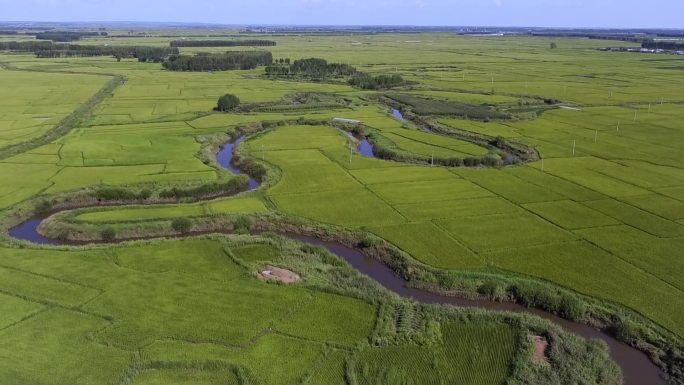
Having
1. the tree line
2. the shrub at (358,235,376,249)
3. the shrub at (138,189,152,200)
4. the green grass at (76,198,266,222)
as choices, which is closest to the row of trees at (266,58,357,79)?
the tree line

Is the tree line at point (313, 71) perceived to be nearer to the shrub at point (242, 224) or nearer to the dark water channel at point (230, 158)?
the dark water channel at point (230, 158)

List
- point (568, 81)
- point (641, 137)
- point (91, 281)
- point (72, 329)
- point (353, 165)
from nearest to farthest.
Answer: point (72, 329)
point (91, 281)
point (353, 165)
point (641, 137)
point (568, 81)

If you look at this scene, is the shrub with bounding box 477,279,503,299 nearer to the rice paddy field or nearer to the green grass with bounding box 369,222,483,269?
the rice paddy field

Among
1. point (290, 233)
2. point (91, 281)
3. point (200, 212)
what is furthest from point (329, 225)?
point (91, 281)

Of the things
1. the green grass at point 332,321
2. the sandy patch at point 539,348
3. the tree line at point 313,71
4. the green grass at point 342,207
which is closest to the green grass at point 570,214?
the green grass at point 342,207

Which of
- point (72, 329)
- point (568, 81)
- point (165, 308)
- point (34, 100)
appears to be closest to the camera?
point (72, 329)

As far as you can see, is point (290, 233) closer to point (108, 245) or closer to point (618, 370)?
point (108, 245)

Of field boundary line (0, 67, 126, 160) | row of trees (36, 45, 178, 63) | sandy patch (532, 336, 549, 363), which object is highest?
row of trees (36, 45, 178, 63)
